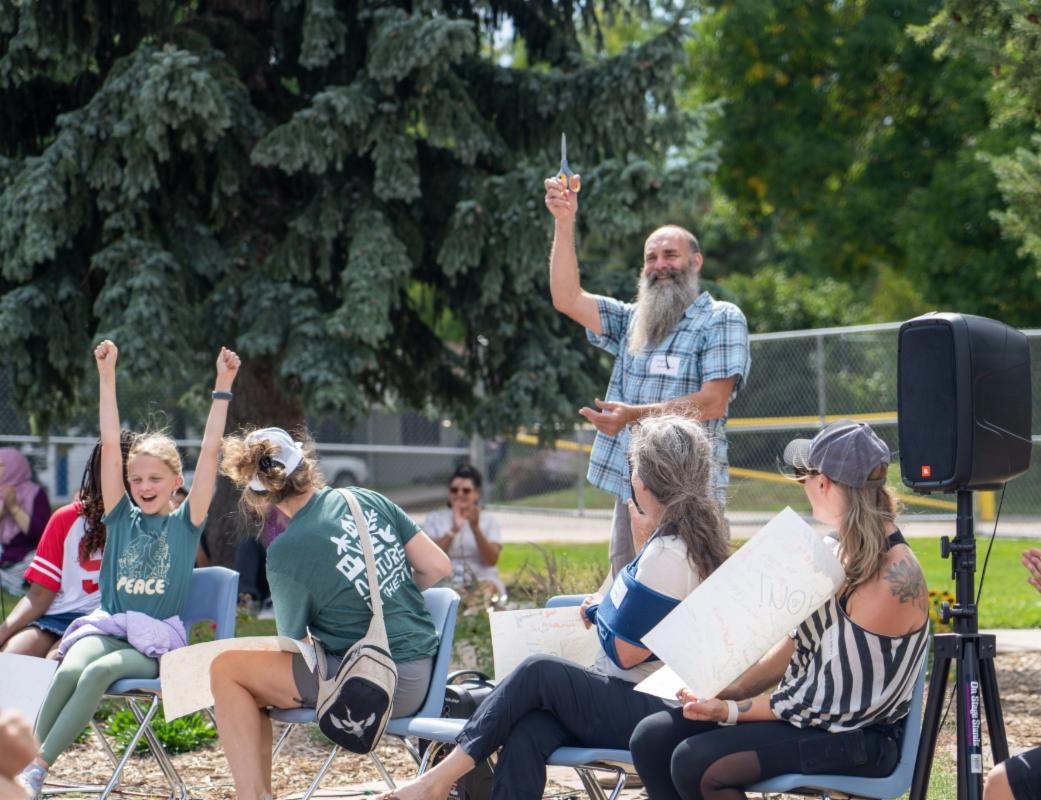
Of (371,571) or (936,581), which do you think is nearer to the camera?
(371,571)

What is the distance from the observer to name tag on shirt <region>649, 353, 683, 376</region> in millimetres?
5785

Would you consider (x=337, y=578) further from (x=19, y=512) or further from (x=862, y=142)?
(x=862, y=142)

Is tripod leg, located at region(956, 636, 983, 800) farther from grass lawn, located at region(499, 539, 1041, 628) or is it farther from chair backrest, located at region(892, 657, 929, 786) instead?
grass lawn, located at region(499, 539, 1041, 628)

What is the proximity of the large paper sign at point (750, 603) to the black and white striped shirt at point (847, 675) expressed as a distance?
0.37ft

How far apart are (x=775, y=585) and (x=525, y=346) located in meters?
6.24

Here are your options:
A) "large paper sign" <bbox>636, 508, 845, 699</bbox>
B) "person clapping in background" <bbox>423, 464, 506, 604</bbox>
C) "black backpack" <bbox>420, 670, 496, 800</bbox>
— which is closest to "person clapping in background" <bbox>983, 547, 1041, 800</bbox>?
"large paper sign" <bbox>636, 508, 845, 699</bbox>

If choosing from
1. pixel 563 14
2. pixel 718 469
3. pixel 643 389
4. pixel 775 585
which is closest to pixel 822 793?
pixel 775 585

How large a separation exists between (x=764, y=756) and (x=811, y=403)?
1070 centimetres

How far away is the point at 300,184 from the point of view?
402 inches

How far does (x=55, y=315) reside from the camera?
9.45 m

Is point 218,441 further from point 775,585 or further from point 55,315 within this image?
point 55,315

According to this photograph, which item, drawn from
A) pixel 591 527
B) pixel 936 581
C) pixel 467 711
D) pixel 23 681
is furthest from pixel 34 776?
pixel 591 527

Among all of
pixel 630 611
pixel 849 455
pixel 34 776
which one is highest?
pixel 849 455

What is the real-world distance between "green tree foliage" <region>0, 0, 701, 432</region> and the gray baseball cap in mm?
5373
